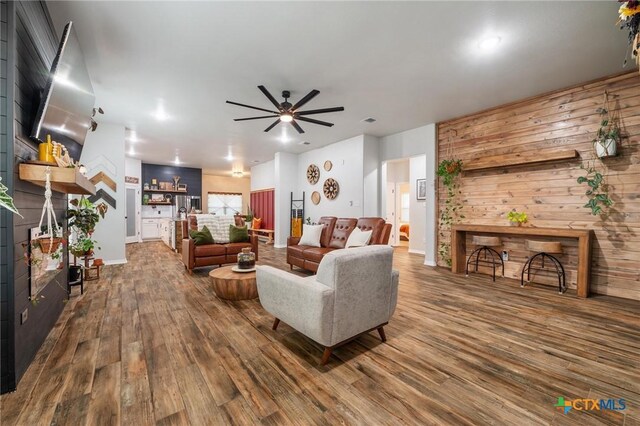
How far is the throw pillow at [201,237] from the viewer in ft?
15.7

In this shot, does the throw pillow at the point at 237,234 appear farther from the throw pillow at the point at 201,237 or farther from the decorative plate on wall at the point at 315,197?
the decorative plate on wall at the point at 315,197

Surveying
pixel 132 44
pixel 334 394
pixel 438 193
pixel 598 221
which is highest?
pixel 132 44

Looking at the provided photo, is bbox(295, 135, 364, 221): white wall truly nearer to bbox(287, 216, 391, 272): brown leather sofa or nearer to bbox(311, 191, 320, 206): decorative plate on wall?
bbox(311, 191, 320, 206): decorative plate on wall

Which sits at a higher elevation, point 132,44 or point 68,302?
point 132,44

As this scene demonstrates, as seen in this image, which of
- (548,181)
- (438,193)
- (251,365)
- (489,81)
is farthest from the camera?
(438,193)

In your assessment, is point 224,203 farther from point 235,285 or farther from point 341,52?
point 341,52

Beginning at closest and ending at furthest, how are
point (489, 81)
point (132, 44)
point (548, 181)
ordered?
point (132, 44) → point (489, 81) → point (548, 181)

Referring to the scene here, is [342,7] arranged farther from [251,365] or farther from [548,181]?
[548,181]

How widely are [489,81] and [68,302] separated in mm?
A: 6192

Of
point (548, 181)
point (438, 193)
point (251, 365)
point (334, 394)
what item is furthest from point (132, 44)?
point (548, 181)

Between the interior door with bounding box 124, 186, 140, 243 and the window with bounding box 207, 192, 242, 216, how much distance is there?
10.5 ft

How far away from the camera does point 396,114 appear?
4.97m

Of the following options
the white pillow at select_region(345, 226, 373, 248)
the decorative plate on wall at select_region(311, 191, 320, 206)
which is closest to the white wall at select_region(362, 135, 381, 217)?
the decorative plate on wall at select_region(311, 191, 320, 206)

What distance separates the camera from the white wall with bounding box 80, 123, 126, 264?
5.37 metres
